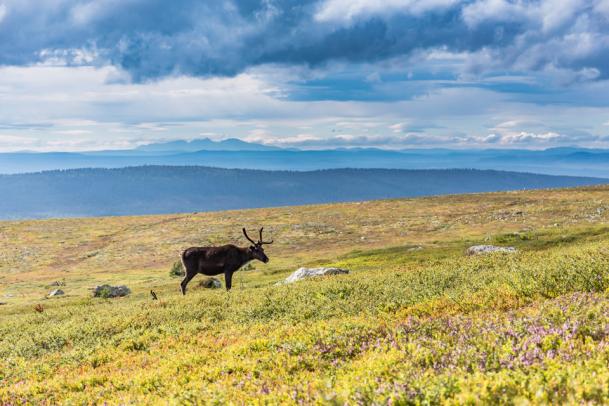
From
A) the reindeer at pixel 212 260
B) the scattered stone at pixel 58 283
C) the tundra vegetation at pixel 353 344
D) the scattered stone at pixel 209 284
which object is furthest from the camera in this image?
the scattered stone at pixel 58 283

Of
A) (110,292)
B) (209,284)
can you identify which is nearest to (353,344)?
(209,284)

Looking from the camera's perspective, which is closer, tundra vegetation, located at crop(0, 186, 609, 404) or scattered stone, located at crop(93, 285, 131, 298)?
tundra vegetation, located at crop(0, 186, 609, 404)

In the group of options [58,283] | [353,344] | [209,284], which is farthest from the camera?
[58,283]

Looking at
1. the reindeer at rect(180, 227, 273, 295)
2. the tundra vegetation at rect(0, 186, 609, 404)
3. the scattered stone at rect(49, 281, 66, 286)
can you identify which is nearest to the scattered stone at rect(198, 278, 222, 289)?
the reindeer at rect(180, 227, 273, 295)

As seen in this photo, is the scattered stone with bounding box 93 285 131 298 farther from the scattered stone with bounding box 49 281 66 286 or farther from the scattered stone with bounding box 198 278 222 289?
the scattered stone with bounding box 49 281 66 286

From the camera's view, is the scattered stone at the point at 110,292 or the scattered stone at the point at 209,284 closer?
the scattered stone at the point at 209,284

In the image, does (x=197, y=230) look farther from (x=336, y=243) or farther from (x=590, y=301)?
(x=590, y=301)

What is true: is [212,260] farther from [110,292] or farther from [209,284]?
[110,292]

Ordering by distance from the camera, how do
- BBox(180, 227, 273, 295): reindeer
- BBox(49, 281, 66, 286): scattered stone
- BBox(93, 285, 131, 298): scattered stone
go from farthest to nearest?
BBox(49, 281, 66, 286): scattered stone, BBox(93, 285, 131, 298): scattered stone, BBox(180, 227, 273, 295): reindeer

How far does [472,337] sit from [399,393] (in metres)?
3.20

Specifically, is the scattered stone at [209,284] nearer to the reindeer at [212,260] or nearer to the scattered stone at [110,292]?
the reindeer at [212,260]

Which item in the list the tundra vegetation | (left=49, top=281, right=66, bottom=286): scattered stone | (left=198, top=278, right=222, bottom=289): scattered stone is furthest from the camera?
(left=49, top=281, right=66, bottom=286): scattered stone

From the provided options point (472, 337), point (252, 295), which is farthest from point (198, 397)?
point (252, 295)

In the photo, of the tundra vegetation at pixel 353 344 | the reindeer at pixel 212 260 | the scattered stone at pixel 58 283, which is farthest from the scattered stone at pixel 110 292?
the scattered stone at pixel 58 283
